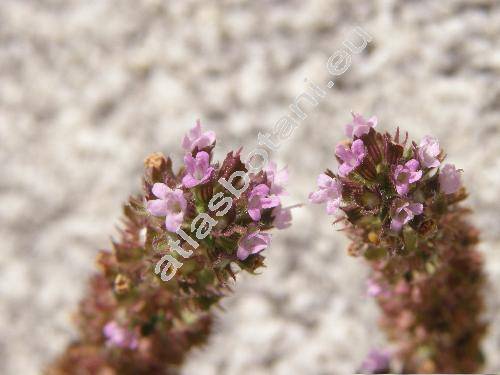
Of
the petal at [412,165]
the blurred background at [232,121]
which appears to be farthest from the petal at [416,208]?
the blurred background at [232,121]

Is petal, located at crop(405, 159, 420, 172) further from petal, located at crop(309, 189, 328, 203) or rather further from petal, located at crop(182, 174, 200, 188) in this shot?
petal, located at crop(182, 174, 200, 188)

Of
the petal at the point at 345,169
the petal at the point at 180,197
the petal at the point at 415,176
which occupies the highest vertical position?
the petal at the point at 345,169

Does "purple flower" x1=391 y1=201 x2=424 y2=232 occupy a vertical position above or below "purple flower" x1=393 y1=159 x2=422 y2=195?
below

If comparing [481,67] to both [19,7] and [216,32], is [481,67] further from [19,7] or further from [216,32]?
[19,7]

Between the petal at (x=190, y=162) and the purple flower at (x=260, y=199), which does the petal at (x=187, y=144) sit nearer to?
the petal at (x=190, y=162)

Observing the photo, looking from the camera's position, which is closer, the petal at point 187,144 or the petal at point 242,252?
the petal at point 242,252

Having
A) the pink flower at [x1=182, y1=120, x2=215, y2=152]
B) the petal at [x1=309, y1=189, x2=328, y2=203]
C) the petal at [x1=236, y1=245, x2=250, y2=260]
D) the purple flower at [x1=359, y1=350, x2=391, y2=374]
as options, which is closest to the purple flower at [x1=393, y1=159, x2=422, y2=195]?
the petal at [x1=309, y1=189, x2=328, y2=203]

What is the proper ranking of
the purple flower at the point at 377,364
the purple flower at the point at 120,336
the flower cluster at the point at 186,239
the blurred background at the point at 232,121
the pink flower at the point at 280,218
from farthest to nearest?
the blurred background at the point at 232,121
the purple flower at the point at 377,364
the purple flower at the point at 120,336
the pink flower at the point at 280,218
the flower cluster at the point at 186,239
